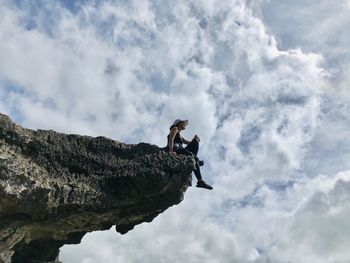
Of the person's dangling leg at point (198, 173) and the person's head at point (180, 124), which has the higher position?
the person's head at point (180, 124)

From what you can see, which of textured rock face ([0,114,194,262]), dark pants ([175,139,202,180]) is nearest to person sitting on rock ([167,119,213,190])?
dark pants ([175,139,202,180])

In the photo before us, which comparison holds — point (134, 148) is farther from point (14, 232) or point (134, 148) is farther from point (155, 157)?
point (14, 232)

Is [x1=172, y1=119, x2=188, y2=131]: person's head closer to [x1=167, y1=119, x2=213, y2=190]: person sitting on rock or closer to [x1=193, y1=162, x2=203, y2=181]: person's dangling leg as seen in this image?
[x1=167, y1=119, x2=213, y2=190]: person sitting on rock

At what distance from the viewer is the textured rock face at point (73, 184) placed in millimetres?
Answer: 20203

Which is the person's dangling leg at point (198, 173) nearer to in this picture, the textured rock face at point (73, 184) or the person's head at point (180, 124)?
the textured rock face at point (73, 184)

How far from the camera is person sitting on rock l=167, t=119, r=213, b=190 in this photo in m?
22.7

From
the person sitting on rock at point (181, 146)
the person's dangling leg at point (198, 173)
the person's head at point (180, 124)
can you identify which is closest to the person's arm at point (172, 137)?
the person sitting on rock at point (181, 146)

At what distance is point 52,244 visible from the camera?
24594mm

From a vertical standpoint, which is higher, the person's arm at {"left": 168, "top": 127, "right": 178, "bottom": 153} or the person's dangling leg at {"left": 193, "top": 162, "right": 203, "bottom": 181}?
the person's arm at {"left": 168, "top": 127, "right": 178, "bottom": 153}

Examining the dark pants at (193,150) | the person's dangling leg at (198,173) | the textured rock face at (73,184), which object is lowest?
the textured rock face at (73,184)

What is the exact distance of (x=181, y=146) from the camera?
76.3 ft

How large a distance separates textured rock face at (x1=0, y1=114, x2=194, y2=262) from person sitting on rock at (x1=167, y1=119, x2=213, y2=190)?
0.57 metres

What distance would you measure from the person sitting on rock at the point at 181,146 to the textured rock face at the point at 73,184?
57 centimetres

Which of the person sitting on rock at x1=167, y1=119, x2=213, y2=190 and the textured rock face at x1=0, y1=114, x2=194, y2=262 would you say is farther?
the person sitting on rock at x1=167, y1=119, x2=213, y2=190
